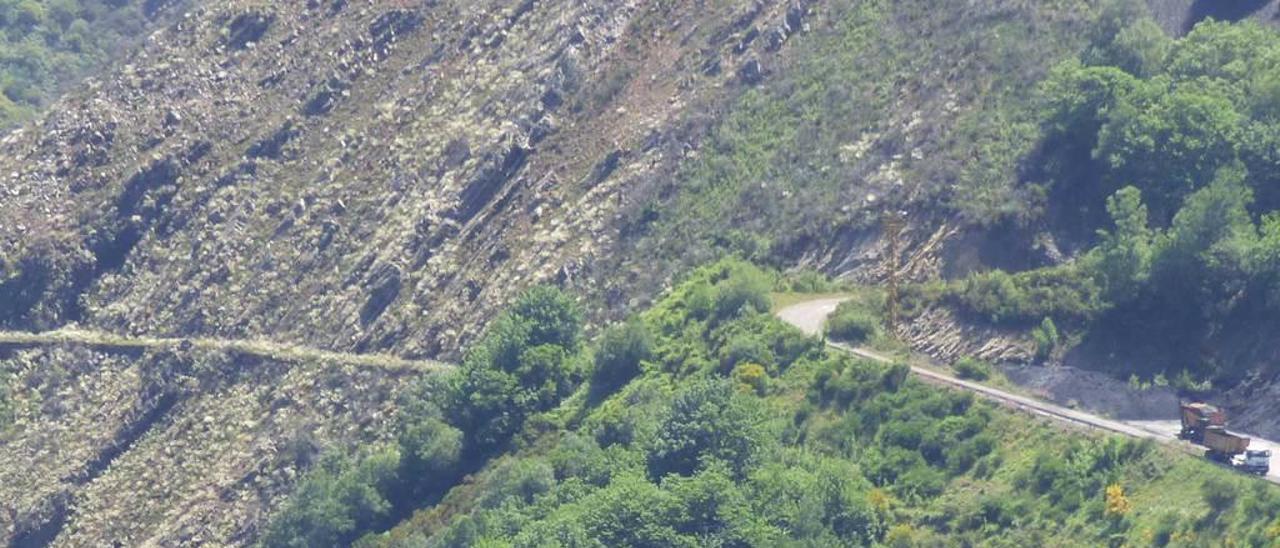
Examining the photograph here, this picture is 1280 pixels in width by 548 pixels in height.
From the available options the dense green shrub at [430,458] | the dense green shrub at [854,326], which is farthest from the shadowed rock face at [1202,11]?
the dense green shrub at [430,458]

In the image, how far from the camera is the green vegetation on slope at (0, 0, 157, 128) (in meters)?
150

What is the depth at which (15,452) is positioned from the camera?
348 feet

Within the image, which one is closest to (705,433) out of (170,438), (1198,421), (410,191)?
(1198,421)

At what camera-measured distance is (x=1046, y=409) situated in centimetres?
7956

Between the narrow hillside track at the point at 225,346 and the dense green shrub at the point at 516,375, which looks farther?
the narrow hillside track at the point at 225,346

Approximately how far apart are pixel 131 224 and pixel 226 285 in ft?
24.4

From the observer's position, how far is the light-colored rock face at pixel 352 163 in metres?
104

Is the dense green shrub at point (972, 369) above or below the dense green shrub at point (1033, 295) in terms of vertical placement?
below

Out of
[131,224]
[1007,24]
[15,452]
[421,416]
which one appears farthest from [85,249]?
[1007,24]

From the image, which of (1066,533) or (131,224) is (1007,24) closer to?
(1066,533)

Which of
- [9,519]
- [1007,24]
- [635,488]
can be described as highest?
[1007,24]

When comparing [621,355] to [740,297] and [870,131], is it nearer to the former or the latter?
[740,297]

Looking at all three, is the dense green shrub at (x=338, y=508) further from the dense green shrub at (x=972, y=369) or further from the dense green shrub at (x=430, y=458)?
the dense green shrub at (x=972, y=369)

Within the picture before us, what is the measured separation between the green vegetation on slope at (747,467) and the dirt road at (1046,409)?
0.86 meters
